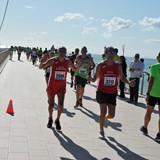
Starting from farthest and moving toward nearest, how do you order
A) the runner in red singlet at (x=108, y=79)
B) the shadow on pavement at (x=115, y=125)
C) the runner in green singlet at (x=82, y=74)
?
the runner in green singlet at (x=82, y=74) < the shadow on pavement at (x=115, y=125) < the runner in red singlet at (x=108, y=79)

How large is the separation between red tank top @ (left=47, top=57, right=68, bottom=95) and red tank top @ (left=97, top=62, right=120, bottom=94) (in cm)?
98

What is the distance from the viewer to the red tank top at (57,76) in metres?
7.65

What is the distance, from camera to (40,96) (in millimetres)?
13070

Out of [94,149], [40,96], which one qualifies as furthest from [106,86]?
[40,96]

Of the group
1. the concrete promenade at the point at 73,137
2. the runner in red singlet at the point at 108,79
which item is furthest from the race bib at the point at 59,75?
the concrete promenade at the point at 73,137

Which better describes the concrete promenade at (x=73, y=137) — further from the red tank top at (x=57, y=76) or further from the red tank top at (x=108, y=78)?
the red tank top at (x=108, y=78)

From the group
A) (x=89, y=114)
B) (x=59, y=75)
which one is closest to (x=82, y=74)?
Answer: (x=89, y=114)

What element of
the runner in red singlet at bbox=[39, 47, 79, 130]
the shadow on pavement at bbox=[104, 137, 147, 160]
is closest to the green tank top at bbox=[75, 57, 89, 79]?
the runner in red singlet at bbox=[39, 47, 79, 130]

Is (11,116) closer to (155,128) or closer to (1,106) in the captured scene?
(1,106)

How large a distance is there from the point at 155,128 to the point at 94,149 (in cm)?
279

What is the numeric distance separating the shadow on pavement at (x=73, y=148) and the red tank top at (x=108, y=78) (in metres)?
1.21

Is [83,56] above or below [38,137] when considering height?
above

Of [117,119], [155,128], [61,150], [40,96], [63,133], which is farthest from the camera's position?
[40,96]

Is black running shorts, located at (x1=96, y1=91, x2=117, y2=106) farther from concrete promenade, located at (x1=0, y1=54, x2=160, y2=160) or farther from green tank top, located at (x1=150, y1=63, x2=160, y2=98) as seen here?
green tank top, located at (x1=150, y1=63, x2=160, y2=98)
